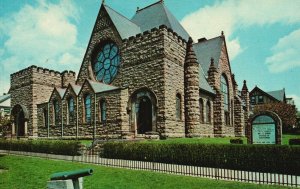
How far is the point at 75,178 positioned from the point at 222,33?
36916 mm

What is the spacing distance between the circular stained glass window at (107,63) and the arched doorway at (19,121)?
10.6 meters

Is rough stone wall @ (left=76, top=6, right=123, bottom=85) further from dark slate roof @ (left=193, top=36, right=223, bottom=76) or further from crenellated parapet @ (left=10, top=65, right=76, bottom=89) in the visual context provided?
dark slate roof @ (left=193, top=36, right=223, bottom=76)

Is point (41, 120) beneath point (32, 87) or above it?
beneath

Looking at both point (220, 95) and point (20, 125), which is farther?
point (20, 125)

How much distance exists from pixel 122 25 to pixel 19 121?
1783 centimetres

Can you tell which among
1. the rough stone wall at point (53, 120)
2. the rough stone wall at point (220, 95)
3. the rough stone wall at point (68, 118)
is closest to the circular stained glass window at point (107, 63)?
the rough stone wall at point (68, 118)

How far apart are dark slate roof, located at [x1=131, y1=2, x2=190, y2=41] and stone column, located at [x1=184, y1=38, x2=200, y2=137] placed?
5858 millimetres

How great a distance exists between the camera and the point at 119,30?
28.2m

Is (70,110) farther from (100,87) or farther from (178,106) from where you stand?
(178,106)

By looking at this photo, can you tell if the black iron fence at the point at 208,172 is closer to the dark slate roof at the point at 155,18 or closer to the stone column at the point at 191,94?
the stone column at the point at 191,94

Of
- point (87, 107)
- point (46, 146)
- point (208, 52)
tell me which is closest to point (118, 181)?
point (46, 146)

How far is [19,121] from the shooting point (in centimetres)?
3519

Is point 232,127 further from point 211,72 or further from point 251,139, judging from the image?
point 251,139

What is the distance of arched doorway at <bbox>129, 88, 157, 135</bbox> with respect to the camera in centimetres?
2406
